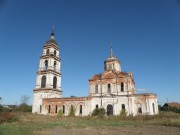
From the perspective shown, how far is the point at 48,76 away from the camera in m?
41.3

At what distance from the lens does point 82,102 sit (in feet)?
123

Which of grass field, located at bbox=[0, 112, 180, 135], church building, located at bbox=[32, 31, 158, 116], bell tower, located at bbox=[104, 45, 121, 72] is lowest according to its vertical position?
grass field, located at bbox=[0, 112, 180, 135]

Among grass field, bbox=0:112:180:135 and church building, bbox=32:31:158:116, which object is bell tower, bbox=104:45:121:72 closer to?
church building, bbox=32:31:158:116

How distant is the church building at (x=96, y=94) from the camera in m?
34.9

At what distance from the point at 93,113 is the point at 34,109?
14045 millimetres

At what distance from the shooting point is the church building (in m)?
34.9

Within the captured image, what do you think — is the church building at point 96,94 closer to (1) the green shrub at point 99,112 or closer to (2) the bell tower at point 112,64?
(2) the bell tower at point 112,64

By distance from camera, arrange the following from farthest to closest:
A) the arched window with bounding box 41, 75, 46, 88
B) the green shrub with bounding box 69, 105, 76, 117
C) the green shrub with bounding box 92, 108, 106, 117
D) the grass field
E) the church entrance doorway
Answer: the arched window with bounding box 41, 75, 46, 88, the green shrub with bounding box 69, 105, 76, 117, the church entrance doorway, the green shrub with bounding box 92, 108, 106, 117, the grass field

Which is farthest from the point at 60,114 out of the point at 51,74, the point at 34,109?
the point at 51,74

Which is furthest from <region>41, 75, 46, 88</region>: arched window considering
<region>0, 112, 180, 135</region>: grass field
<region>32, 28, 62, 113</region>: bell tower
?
<region>0, 112, 180, 135</region>: grass field

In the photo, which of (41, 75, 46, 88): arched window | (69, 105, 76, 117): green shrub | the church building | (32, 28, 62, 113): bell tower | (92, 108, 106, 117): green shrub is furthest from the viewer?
(41, 75, 46, 88): arched window

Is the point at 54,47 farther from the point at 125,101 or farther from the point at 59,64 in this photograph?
the point at 125,101

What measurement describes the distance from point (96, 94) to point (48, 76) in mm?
11760

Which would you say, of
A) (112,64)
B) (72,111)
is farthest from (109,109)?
(112,64)
